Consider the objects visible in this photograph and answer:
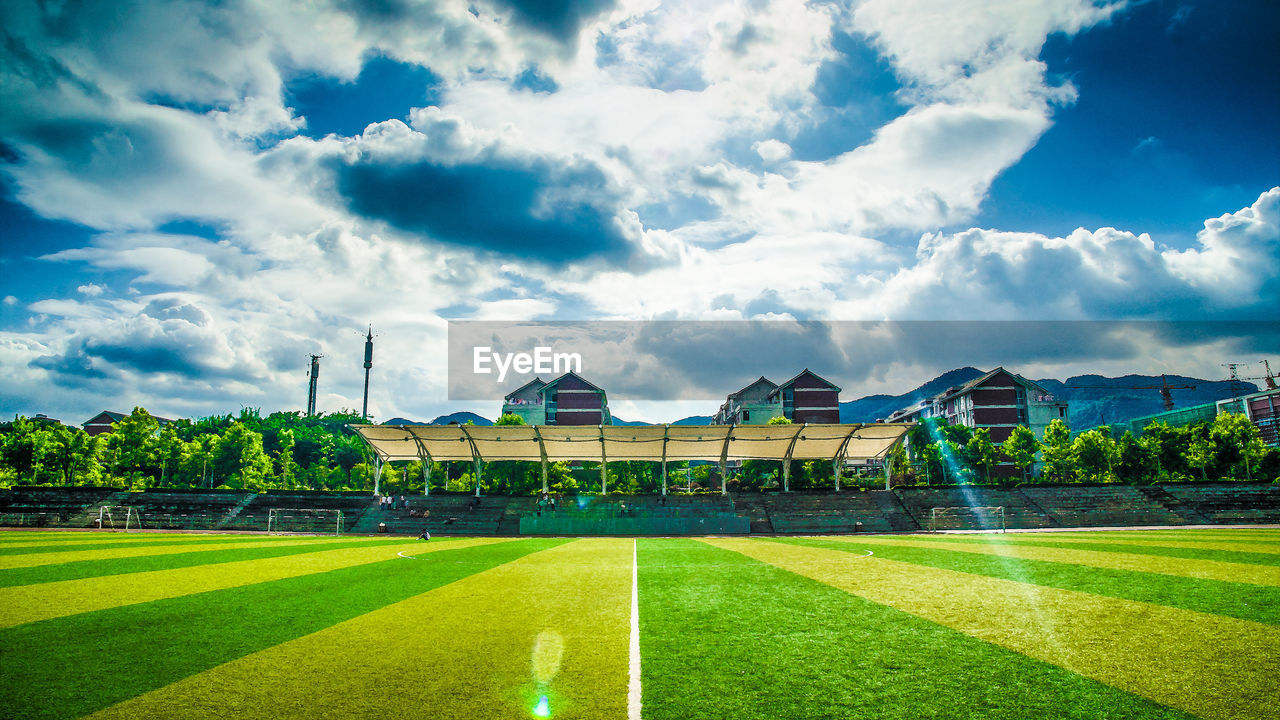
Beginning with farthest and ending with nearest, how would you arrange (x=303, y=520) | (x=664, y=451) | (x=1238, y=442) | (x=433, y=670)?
(x=1238, y=442) → (x=664, y=451) → (x=303, y=520) → (x=433, y=670)

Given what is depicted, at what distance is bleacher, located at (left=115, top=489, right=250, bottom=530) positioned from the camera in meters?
35.1

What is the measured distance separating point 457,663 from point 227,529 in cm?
3664

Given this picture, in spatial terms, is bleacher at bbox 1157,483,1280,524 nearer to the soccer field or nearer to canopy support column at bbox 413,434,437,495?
the soccer field

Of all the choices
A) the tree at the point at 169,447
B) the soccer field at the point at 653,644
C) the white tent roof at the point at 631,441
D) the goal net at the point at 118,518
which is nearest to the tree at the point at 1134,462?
the white tent roof at the point at 631,441

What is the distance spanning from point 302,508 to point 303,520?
231cm

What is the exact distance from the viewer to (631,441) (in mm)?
41094

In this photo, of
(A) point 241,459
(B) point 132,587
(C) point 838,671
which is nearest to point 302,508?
(A) point 241,459

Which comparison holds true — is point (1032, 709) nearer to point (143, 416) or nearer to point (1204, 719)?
point (1204, 719)

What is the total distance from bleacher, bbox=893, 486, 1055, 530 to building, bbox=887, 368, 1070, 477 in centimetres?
2795

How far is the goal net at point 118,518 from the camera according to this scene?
3262cm

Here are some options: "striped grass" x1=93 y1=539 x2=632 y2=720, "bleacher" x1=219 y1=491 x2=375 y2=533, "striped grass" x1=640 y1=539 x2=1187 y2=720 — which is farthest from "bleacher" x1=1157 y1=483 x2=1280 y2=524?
"bleacher" x1=219 y1=491 x2=375 y2=533

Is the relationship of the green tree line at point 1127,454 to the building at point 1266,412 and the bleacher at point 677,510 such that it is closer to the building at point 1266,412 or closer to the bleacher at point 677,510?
the bleacher at point 677,510

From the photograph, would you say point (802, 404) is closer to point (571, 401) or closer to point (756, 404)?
point (756, 404)

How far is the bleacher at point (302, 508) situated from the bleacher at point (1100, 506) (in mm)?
44733
